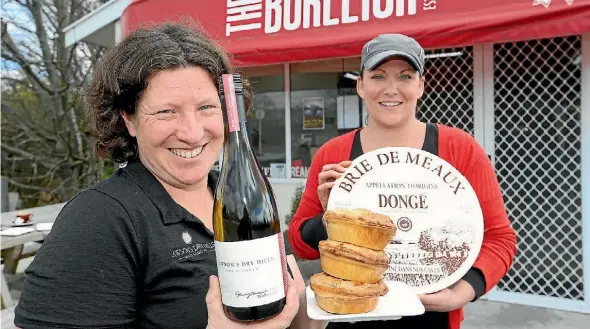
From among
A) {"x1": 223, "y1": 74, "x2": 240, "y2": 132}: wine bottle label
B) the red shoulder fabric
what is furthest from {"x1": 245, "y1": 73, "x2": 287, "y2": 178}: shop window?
{"x1": 223, "y1": 74, "x2": 240, "y2": 132}: wine bottle label

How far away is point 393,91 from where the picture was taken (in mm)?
1499

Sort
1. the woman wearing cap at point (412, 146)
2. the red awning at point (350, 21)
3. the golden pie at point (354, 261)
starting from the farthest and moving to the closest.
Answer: the red awning at point (350, 21)
the woman wearing cap at point (412, 146)
the golden pie at point (354, 261)

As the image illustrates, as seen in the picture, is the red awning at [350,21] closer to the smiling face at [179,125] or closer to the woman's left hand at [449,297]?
the smiling face at [179,125]

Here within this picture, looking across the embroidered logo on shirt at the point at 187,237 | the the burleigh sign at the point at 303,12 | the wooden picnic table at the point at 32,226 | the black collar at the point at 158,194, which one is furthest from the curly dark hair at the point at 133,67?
the wooden picnic table at the point at 32,226

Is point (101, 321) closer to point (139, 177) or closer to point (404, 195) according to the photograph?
point (139, 177)

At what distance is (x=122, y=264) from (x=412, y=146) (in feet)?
3.37

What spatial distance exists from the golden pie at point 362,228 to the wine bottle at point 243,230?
0.19m

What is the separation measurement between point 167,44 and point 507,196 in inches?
157

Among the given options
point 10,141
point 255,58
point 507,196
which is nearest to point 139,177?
point 255,58

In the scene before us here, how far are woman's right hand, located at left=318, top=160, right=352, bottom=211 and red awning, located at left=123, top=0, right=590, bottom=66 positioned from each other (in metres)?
1.92

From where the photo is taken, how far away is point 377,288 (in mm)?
1096

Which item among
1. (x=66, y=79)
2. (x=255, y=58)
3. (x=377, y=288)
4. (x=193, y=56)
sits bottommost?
(x=377, y=288)

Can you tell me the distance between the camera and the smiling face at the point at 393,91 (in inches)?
59.1

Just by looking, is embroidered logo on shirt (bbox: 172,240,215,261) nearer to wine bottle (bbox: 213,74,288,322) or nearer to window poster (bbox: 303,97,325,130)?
wine bottle (bbox: 213,74,288,322)
